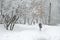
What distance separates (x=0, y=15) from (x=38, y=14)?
24.4 m

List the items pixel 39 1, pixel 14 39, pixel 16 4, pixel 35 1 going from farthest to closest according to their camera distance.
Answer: pixel 39 1, pixel 35 1, pixel 16 4, pixel 14 39

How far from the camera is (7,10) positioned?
25.5 m

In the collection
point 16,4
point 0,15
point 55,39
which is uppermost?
point 16,4

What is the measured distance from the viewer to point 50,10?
5644 centimetres

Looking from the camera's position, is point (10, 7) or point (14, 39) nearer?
point (14, 39)

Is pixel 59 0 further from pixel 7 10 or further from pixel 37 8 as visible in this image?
pixel 7 10

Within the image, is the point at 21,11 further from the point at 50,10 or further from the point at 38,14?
the point at 50,10

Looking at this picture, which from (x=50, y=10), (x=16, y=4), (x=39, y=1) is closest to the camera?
(x=16, y=4)

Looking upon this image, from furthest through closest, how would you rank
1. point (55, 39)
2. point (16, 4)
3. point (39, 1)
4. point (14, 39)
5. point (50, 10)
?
1. point (50, 10)
2. point (39, 1)
3. point (16, 4)
4. point (55, 39)
5. point (14, 39)

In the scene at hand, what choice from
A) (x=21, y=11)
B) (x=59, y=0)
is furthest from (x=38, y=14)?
(x=21, y=11)

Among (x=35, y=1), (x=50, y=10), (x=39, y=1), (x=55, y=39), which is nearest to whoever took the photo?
(x=55, y=39)

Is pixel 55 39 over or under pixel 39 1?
under

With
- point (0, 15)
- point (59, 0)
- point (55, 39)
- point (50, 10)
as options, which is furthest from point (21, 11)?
point (59, 0)

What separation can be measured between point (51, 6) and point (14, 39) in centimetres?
4027
